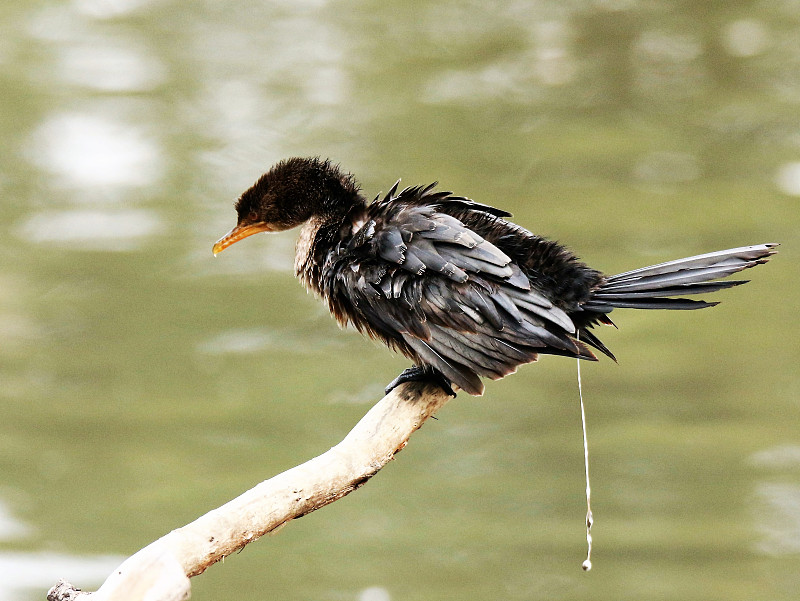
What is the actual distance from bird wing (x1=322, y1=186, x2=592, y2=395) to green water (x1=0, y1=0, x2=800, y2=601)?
2454 mm

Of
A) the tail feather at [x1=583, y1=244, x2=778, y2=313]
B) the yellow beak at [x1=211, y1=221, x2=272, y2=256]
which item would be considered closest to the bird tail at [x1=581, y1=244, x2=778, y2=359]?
the tail feather at [x1=583, y1=244, x2=778, y2=313]

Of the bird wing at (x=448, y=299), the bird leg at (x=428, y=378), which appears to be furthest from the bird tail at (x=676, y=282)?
the bird leg at (x=428, y=378)

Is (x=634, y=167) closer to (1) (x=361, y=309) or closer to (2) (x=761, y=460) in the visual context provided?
(2) (x=761, y=460)

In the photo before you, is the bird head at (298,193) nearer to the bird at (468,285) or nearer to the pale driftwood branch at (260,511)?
the bird at (468,285)

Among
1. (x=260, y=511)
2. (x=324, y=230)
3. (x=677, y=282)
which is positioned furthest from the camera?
(x=324, y=230)

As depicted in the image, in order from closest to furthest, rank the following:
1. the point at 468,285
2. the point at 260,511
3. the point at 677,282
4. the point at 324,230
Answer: the point at 260,511 < the point at 677,282 < the point at 468,285 < the point at 324,230

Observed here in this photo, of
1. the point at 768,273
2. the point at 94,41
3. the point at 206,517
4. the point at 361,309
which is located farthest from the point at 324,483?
the point at 94,41

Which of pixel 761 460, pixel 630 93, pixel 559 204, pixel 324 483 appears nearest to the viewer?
pixel 324 483

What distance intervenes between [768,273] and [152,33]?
540cm

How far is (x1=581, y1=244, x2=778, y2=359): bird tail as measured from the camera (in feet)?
9.92

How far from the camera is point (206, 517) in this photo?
256 cm

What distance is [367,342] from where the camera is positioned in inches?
273

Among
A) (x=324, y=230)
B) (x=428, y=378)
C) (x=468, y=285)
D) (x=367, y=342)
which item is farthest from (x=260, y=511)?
(x=367, y=342)

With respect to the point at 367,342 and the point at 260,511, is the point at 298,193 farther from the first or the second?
the point at 367,342
